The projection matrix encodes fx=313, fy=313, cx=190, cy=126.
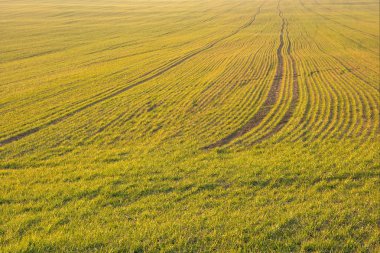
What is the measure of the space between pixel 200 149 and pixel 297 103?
11678 mm

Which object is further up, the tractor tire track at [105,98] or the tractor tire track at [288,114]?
the tractor tire track at [105,98]

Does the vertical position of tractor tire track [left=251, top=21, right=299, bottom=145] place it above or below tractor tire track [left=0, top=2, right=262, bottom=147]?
below

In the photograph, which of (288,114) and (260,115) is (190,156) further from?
(288,114)

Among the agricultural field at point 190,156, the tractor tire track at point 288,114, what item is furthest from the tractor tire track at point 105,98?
the tractor tire track at point 288,114

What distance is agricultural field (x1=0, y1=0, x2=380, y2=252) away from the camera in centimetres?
877

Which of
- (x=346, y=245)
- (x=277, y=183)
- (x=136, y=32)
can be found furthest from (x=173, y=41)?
(x=346, y=245)

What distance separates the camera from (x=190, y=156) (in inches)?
582

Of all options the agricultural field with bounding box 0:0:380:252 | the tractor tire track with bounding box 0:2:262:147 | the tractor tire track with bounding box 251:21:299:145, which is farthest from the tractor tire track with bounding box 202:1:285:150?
the tractor tire track with bounding box 0:2:262:147

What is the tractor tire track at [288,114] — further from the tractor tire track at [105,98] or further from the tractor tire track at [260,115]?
the tractor tire track at [105,98]

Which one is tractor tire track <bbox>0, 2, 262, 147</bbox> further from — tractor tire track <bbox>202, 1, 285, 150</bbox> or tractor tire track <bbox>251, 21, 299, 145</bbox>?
tractor tire track <bbox>251, 21, 299, 145</bbox>

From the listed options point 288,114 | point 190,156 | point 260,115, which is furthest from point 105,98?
point 288,114

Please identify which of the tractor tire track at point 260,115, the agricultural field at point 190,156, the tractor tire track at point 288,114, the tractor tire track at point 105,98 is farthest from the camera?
the tractor tire track at point 105,98

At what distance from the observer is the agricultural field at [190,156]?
28.8 ft

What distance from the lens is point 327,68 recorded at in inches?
1458
